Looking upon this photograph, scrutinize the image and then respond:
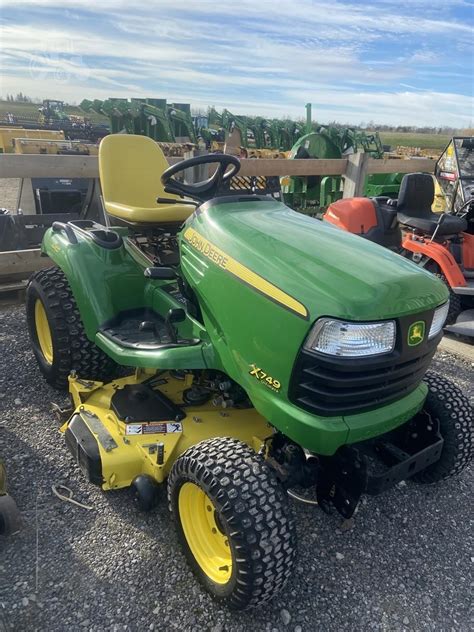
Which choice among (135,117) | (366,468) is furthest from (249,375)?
(135,117)

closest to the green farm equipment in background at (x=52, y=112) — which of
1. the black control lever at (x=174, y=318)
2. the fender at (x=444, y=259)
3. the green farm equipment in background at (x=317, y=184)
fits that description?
the green farm equipment in background at (x=317, y=184)

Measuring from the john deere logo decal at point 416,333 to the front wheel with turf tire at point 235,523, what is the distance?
0.68 meters

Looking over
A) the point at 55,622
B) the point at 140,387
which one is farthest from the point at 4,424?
the point at 55,622

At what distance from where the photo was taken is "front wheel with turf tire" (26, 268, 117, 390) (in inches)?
112

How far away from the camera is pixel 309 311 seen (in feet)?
5.49

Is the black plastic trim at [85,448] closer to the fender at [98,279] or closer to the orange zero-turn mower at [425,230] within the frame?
the fender at [98,279]

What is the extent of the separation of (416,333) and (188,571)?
1.24 metres

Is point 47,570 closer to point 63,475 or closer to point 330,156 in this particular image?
point 63,475

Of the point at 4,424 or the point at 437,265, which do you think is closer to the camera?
the point at 4,424

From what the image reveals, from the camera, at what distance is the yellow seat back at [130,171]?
3.27m

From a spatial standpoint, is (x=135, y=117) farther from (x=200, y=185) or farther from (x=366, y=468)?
(x=366, y=468)

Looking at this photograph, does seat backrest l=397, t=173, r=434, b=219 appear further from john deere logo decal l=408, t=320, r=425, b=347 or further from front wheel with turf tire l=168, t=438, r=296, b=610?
front wheel with turf tire l=168, t=438, r=296, b=610

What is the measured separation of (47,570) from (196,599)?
0.58m

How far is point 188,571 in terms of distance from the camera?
198 centimetres
